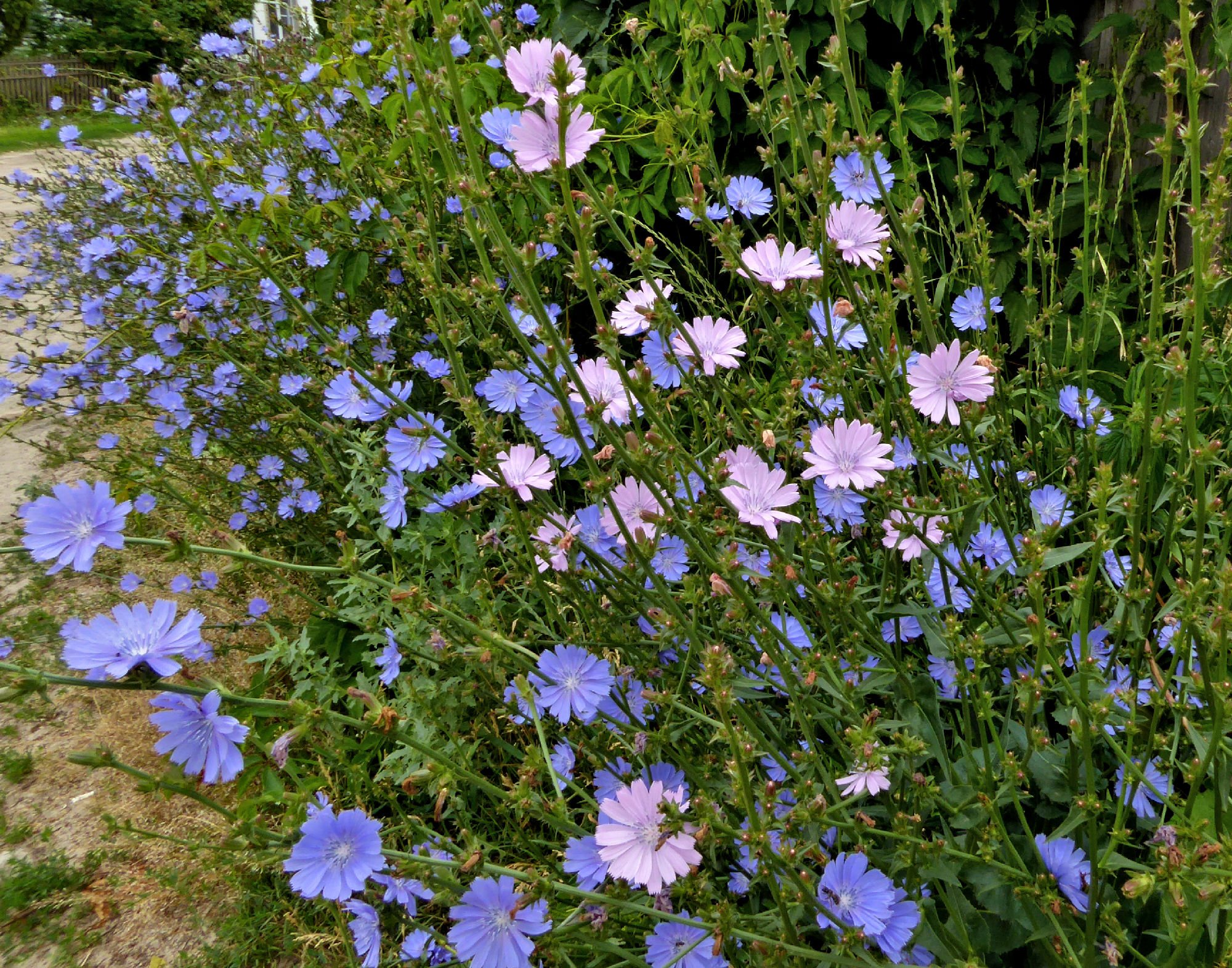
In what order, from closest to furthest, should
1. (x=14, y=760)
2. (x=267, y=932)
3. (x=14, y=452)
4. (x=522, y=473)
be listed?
(x=522, y=473) → (x=267, y=932) → (x=14, y=760) → (x=14, y=452)

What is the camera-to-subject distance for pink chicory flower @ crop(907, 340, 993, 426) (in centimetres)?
125

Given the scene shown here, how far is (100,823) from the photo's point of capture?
2732mm

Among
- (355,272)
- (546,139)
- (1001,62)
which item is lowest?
(546,139)

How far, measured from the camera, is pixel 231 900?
2.39m

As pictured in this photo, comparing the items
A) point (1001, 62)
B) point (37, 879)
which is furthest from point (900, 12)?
point (37, 879)

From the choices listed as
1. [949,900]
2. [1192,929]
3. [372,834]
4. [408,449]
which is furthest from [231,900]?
[1192,929]

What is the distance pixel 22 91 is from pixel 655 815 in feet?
104

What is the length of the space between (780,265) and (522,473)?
0.54 m

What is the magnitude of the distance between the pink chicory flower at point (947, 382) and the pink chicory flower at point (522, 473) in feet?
1.92

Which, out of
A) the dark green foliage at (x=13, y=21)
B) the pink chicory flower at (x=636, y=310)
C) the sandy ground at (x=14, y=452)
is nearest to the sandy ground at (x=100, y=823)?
the sandy ground at (x=14, y=452)

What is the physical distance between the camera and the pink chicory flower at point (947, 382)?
1.25 m

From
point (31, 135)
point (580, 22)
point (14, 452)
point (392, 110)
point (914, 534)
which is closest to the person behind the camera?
point (914, 534)

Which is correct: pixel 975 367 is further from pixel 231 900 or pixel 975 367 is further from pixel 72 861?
pixel 72 861

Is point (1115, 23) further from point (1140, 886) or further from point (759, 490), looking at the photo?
point (1140, 886)
